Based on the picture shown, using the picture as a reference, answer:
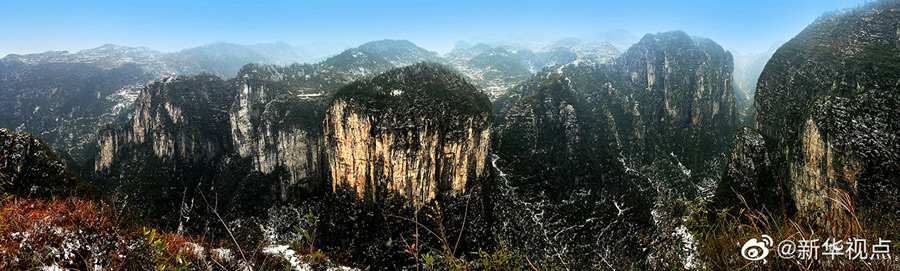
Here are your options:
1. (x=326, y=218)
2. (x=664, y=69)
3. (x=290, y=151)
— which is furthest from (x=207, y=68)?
(x=664, y=69)

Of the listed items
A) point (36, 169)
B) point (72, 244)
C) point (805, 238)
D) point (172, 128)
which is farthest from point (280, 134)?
point (805, 238)

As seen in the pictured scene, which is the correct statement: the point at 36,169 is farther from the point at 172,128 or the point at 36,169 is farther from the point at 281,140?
the point at 172,128

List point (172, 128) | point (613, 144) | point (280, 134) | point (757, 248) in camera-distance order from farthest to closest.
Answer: point (613, 144) → point (172, 128) → point (280, 134) → point (757, 248)

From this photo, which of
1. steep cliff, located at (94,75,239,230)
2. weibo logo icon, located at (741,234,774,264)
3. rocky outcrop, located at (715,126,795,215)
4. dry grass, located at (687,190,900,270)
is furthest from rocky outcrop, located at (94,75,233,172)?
rocky outcrop, located at (715,126,795,215)

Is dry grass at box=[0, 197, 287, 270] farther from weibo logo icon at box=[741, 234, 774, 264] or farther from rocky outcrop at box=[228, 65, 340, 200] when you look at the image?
rocky outcrop at box=[228, 65, 340, 200]

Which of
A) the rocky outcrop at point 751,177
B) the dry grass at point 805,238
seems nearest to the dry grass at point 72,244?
the dry grass at point 805,238

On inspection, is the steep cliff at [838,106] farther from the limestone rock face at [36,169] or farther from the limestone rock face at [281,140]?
the limestone rock face at [281,140]
